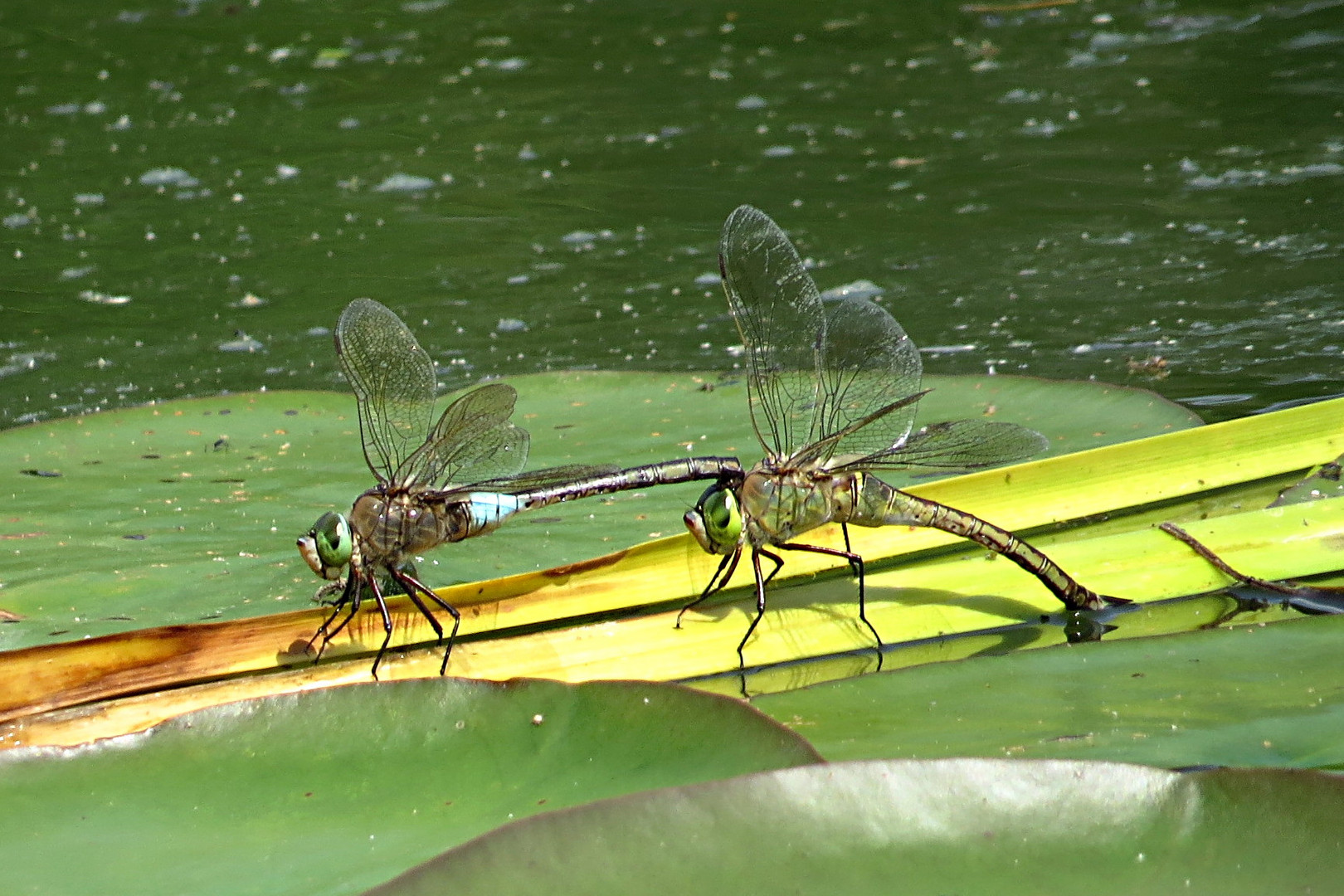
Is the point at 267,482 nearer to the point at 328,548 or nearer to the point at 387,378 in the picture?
the point at 387,378

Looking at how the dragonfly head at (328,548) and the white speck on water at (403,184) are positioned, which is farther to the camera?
the white speck on water at (403,184)

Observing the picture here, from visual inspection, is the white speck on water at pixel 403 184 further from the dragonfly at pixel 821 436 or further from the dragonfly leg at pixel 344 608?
the dragonfly leg at pixel 344 608

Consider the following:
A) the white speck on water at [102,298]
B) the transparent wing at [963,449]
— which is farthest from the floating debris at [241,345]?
the transparent wing at [963,449]

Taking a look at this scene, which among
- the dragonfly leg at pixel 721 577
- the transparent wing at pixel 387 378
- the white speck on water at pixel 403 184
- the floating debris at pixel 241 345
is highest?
the white speck on water at pixel 403 184

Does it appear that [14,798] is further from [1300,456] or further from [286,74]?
[286,74]

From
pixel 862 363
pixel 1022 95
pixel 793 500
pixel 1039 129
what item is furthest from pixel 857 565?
pixel 1022 95

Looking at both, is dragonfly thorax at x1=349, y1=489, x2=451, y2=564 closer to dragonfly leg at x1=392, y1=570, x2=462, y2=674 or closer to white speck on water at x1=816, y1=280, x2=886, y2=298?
dragonfly leg at x1=392, y1=570, x2=462, y2=674

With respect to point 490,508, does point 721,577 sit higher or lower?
lower
